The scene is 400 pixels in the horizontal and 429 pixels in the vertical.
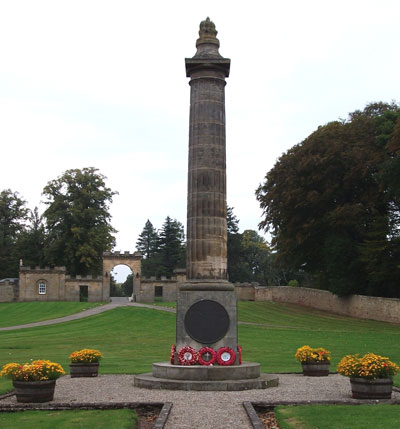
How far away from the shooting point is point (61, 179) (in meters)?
73.7

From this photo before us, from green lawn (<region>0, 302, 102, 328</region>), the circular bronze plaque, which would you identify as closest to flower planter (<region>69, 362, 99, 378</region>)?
the circular bronze plaque

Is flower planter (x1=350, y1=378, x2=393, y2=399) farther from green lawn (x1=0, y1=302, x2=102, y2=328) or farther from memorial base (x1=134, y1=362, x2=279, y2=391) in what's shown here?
green lawn (x1=0, y1=302, x2=102, y2=328)

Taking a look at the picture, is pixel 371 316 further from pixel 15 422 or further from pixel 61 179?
pixel 61 179

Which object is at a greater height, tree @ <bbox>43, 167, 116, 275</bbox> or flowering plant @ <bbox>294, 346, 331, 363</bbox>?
tree @ <bbox>43, 167, 116, 275</bbox>

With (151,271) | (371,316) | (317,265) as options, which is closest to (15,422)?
(371,316)

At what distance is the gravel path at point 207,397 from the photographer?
11516 mm

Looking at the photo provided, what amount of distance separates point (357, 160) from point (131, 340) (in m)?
22.3

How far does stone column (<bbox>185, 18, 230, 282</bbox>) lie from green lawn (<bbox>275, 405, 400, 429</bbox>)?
6.62 m

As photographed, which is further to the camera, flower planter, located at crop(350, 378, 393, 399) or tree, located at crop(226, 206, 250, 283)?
tree, located at crop(226, 206, 250, 283)

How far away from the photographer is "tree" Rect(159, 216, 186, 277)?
96644 mm

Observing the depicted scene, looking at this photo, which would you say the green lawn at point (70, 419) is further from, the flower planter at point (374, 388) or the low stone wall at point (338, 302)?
the low stone wall at point (338, 302)

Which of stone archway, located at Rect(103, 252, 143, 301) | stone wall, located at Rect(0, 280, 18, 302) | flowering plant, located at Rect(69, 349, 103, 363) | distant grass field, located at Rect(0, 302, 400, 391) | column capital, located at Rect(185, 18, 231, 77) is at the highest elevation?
column capital, located at Rect(185, 18, 231, 77)

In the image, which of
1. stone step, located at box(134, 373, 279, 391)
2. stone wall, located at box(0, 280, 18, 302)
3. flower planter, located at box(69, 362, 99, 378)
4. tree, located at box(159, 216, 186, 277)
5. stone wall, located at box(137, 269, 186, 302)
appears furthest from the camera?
tree, located at box(159, 216, 186, 277)

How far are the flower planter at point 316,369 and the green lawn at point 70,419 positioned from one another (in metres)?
8.00
